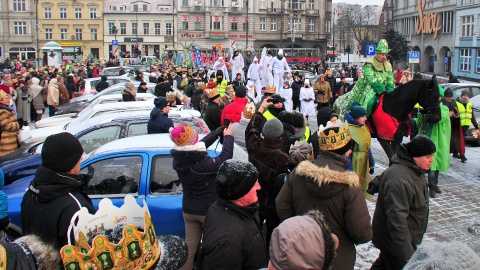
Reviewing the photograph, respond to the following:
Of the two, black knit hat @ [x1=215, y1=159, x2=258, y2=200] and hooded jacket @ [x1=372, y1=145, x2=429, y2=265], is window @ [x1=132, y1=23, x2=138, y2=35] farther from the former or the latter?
black knit hat @ [x1=215, y1=159, x2=258, y2=200]

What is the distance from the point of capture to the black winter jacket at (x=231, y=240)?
3492mm

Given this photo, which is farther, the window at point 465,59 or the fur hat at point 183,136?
the window at point 465,59

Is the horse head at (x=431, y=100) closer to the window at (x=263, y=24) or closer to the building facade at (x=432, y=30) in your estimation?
the building facade at (x=432, y=30)

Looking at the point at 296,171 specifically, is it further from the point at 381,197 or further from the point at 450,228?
the point at 450,228

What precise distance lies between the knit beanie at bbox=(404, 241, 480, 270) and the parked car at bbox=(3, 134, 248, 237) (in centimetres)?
430

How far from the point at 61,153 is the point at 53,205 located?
38 centimetres

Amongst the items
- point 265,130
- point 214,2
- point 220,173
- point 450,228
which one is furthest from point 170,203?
point 214,2

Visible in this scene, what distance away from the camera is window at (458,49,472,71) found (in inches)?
1986

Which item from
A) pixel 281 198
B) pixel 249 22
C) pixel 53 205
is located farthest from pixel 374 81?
pixel 249 22

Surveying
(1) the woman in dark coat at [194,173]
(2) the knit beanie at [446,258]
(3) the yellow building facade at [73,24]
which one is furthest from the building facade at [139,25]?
(2) the knit beanie at [446,258]

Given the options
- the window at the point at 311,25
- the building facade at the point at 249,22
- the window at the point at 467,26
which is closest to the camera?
the window at the point at 467,26

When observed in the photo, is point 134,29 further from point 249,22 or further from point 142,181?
point 142,181

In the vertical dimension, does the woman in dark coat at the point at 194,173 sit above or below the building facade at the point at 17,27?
below

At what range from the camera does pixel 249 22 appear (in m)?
83.8
